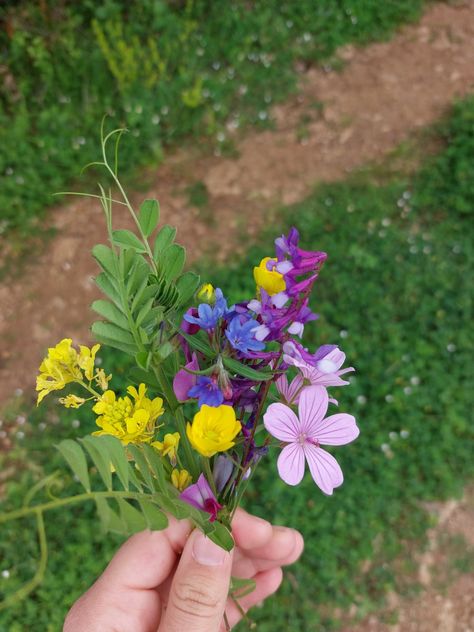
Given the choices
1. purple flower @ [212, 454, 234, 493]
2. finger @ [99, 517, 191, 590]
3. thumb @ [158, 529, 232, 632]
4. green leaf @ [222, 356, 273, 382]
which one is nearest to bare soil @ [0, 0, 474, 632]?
finger @ [99, 517, 191, 590]

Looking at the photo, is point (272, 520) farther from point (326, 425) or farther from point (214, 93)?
point (214, 93)

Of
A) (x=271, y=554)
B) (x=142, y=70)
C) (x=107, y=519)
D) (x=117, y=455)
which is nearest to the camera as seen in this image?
(x=107, y=519)

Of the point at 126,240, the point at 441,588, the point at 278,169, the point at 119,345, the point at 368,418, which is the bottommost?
the point at 441,588

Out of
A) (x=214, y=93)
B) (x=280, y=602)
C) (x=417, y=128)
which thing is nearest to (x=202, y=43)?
(x=214, y=93)

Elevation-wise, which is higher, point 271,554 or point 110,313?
point 110,313

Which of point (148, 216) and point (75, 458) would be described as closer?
point (75, 458)

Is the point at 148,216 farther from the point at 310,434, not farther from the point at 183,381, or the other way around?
the point at 310,434

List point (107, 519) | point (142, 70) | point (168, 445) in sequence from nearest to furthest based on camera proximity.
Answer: point (107, 519)
point (168, 445)
point (142, 70)

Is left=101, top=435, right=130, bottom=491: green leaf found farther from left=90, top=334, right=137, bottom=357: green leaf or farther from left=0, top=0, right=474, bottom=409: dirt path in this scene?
left=0, top=0, right=474, bottom=409: dirt path

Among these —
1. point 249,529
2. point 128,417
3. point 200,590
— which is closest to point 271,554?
point 249,529
